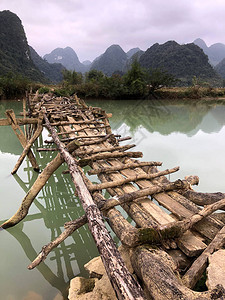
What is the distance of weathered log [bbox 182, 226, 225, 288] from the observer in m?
1.49

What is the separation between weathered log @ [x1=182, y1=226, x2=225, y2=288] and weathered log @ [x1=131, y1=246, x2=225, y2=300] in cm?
13

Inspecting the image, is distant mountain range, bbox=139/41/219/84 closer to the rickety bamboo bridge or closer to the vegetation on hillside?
the vegetation on hillside

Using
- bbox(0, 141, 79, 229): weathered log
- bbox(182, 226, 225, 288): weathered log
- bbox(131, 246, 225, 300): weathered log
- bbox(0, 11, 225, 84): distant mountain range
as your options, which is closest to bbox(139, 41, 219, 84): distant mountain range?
bbox(0, 11, 225, 84): distant mountain range

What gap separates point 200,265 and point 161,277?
42cm

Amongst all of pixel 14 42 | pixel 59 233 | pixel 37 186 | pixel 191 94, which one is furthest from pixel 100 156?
pixel 14 42

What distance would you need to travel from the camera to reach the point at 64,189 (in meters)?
5.12

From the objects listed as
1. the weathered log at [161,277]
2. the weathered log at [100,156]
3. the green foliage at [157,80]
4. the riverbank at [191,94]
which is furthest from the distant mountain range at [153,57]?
the weathered log at [161,277]

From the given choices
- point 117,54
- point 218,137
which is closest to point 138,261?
point 218,137

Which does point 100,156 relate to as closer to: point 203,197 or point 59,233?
point 59,233

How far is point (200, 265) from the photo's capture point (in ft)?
5.10

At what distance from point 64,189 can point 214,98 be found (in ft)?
95.2

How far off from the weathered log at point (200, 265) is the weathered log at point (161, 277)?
5.1 inches

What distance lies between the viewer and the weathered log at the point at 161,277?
122cm

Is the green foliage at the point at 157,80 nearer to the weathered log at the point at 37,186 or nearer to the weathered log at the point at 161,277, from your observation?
the weathered log at the point at 37,186
